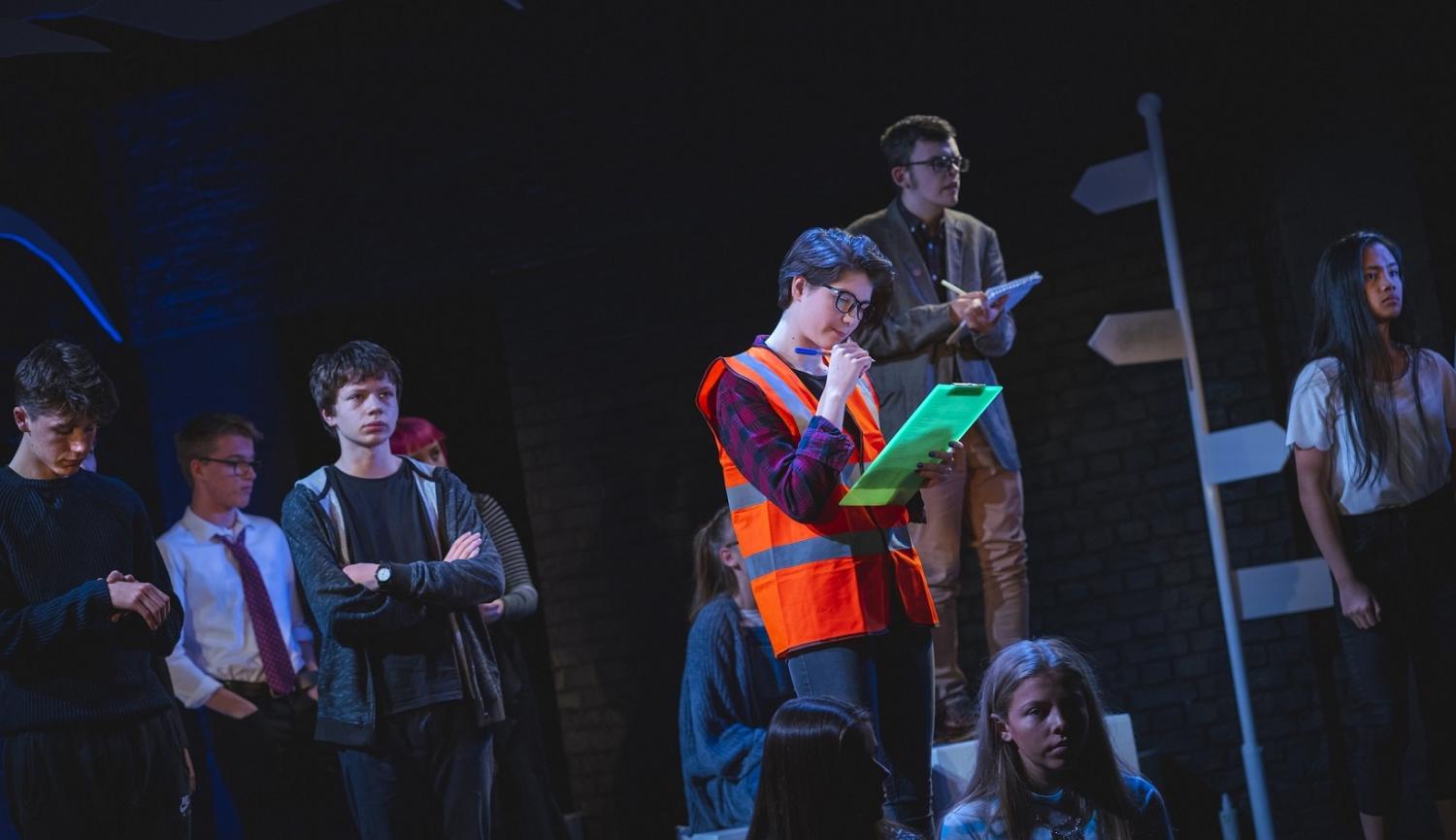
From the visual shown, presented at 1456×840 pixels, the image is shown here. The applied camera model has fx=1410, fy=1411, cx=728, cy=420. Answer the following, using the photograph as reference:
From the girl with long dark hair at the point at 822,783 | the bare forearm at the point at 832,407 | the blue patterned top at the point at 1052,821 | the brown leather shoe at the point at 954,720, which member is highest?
the bare forearm at the point at 832,407

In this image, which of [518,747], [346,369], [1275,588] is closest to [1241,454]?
[1275,588]

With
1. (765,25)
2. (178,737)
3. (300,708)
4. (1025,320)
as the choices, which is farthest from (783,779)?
(765,25)

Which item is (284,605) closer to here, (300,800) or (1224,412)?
(300,800)

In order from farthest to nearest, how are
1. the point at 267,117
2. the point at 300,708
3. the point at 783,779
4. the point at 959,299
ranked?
the point at 267,117, the point at 300,708, the point at 959,299, the point at 783,779

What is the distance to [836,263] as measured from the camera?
2.78 m

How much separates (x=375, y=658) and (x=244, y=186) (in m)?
3.13

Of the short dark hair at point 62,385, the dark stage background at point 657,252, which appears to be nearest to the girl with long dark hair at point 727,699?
the dark stage background at point 657,252

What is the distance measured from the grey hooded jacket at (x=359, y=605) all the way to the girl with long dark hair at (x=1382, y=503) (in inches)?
87.5

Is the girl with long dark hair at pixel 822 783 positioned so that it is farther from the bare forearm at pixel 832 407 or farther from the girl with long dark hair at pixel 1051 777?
the bare forearm at pixel 832 407

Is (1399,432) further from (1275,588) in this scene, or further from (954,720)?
(954,720)

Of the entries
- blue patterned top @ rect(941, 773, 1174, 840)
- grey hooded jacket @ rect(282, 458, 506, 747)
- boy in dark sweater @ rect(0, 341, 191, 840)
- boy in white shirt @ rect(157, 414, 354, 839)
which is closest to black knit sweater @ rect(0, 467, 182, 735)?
boy in dark sweater @ rect(0, 341, 191, 840)

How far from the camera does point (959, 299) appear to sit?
4.06 metres

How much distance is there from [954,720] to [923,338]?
1.16m

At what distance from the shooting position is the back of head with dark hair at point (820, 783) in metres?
2.09
